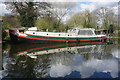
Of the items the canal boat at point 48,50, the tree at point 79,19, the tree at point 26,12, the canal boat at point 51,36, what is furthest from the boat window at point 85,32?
the tree at point 79,19

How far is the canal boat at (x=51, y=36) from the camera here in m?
17.1

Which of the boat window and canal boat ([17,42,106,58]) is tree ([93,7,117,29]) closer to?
the boat window

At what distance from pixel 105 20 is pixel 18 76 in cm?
3758

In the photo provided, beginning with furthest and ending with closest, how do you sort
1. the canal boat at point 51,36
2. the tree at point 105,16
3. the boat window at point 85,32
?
the tree at point 105,16, the boat window at point 85,32, the canal boat at point 51,36

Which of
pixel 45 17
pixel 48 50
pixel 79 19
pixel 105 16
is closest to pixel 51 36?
pixel 48 50

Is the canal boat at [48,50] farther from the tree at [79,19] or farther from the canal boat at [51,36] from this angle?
the tree at [79,19]

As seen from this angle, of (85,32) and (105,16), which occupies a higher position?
(105,16)

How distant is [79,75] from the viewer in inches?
221

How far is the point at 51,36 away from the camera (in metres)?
18.0

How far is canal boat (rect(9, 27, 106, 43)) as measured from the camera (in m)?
17.1

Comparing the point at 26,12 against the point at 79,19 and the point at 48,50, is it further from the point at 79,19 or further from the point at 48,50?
the point at 48,50

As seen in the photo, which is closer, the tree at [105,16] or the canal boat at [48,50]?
Answer: the canal boat at [48,50]

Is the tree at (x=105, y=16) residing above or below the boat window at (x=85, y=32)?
above

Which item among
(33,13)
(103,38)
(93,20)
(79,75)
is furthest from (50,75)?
(93,20)
